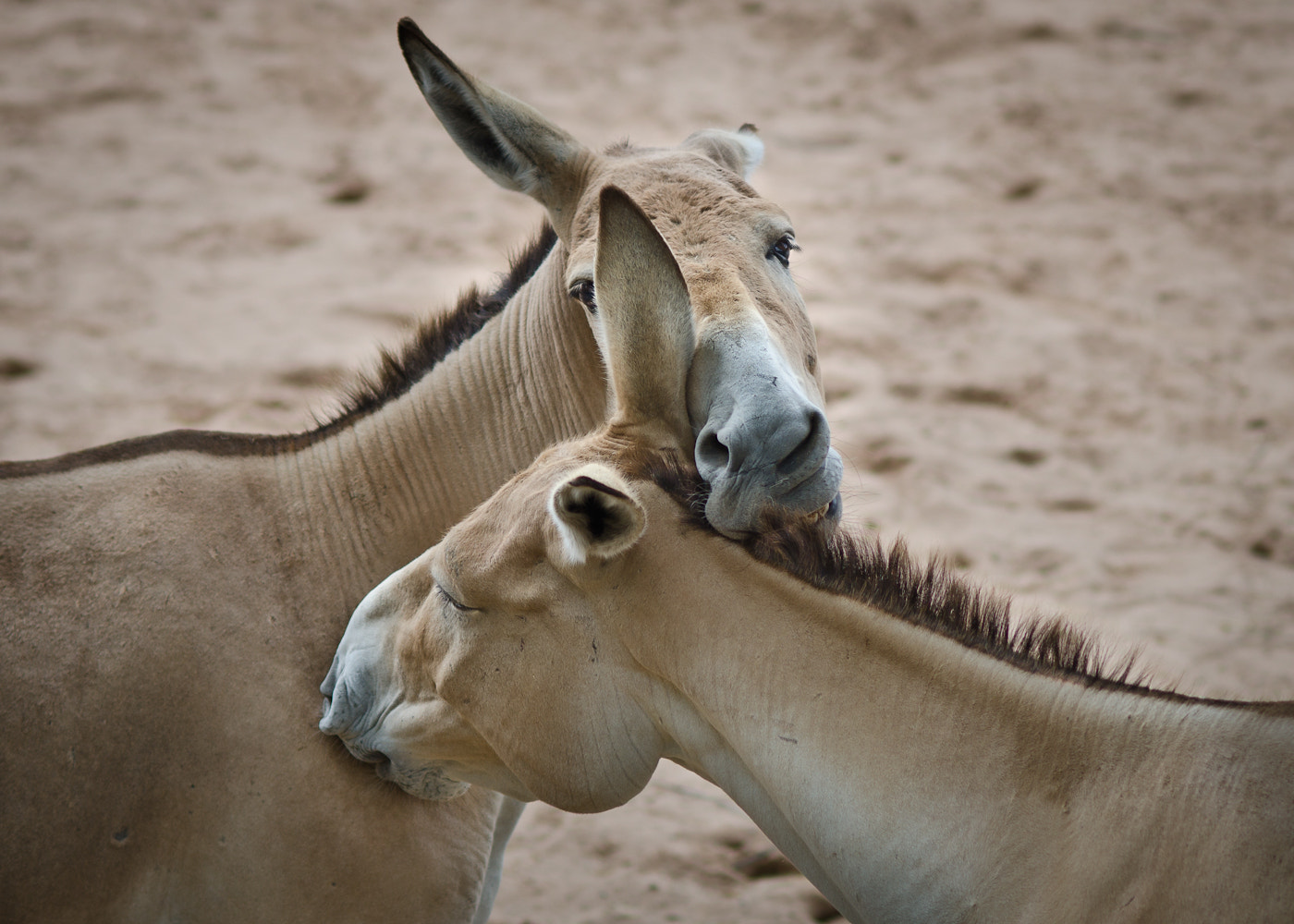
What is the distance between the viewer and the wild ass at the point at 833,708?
76.5 inches

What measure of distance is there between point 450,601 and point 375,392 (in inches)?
39.2

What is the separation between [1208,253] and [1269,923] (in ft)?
21.6

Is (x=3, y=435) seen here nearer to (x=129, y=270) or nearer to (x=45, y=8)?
(x=129, y=270)

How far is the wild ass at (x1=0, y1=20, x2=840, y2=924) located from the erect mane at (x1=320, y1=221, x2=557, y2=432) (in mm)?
16

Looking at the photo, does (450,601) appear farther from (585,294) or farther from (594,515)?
(585,294)

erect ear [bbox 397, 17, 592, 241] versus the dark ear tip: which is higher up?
the dark ear tip

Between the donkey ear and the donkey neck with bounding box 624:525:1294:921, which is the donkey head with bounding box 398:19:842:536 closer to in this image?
the donkey ear

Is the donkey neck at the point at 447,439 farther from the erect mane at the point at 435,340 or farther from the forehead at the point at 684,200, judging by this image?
the forehead at the point at 684,200

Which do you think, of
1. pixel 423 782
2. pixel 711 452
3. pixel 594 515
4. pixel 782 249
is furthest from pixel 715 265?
pixel 423 782

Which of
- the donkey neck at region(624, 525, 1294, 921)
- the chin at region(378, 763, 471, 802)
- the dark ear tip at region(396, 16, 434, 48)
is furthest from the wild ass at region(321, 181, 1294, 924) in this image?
the dark ear tip at region(396, 16, 434, 48)

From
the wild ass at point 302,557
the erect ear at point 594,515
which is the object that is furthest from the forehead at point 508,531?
the wild ass at point 302,557

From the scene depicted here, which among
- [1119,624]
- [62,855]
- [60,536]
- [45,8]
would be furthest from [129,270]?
[1119,624]

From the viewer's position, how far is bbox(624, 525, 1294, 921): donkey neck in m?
1.92

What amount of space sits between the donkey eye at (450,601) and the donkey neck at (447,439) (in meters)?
0.57
